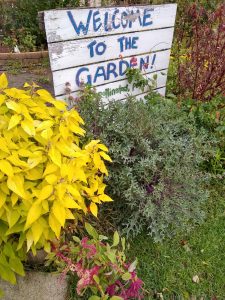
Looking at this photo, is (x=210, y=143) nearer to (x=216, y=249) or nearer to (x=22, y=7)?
(x=216, y=249)

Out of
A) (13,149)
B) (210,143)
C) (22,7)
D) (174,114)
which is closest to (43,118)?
(13,149)

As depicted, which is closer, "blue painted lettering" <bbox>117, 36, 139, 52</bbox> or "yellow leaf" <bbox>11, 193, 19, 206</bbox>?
"yellow leaf" <bbox>11, 193, 19, 206</bbox>

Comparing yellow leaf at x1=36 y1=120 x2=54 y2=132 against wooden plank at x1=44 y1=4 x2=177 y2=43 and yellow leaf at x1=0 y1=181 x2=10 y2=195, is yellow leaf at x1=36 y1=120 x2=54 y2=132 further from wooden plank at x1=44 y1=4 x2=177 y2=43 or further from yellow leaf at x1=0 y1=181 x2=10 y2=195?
wooden plank at x1=44 y1=4 x2=177 y2=43

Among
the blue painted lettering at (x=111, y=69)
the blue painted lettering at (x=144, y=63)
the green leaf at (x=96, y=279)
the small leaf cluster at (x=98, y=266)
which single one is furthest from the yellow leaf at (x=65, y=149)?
the blue painted lettering at (x=144, y=63)

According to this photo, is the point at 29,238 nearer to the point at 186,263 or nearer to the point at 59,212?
the point at 59,212

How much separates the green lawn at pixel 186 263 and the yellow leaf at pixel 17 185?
1.19 meters

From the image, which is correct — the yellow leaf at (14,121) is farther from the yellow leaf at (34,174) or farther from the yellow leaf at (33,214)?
the yellow leaf at (33,214)

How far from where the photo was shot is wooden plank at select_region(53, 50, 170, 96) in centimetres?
259

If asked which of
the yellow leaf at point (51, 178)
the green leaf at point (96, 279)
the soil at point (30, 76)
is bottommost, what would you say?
the soil at point (30, 76)

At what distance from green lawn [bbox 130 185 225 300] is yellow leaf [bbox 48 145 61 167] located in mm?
1143

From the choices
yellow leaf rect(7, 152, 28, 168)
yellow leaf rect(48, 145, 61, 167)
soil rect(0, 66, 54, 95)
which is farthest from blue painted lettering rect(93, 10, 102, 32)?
soil rect(0, 66, 54, 95)

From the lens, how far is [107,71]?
9.52 ft

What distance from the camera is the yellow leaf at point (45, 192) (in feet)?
5.07

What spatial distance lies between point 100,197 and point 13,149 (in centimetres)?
57
